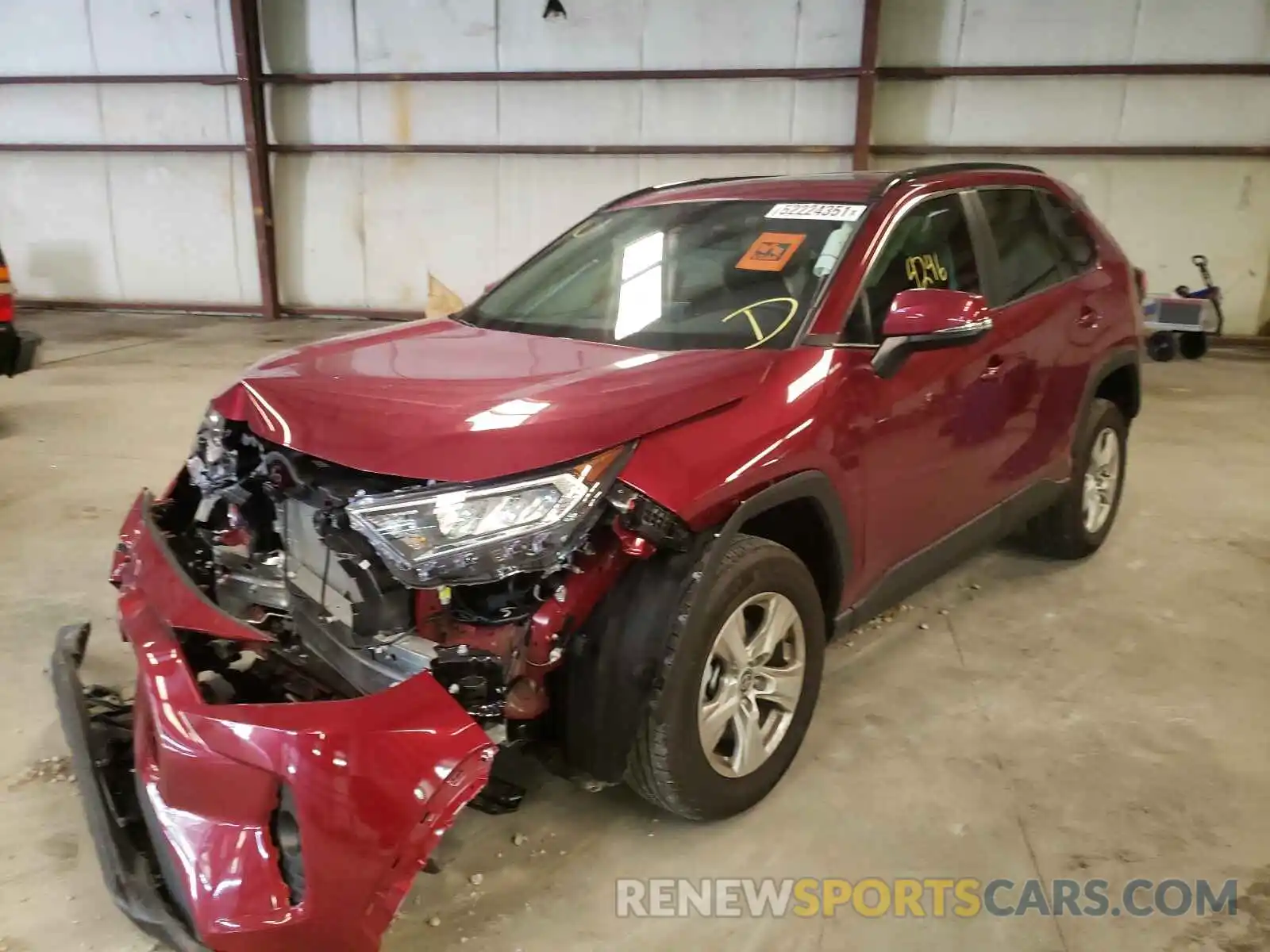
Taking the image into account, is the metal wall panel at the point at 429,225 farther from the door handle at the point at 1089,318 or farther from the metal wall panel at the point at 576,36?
the door handle at the point at 1089,318

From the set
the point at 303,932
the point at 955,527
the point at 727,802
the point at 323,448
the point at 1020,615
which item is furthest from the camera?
the point at 1020,615

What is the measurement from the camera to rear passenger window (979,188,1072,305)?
3203 millimetres

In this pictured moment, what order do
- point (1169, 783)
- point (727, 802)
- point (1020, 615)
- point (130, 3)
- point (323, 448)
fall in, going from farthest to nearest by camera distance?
point (130, 3)
point (1020, 615)
point (1169, 783)
point (727, 802)
point (323, 448)

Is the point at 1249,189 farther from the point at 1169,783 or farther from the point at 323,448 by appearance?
the point at 323,448

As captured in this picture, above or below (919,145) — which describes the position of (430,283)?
below

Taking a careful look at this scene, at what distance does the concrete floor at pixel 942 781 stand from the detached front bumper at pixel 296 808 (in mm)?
400

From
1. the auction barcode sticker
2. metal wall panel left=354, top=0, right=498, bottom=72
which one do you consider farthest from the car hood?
metal wall panel left=354, top=0, right=498, bottom=72

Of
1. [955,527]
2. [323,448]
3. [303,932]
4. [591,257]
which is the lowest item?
[303,932]

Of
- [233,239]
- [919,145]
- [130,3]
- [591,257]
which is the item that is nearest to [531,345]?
[591,257]

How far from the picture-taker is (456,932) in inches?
81.0

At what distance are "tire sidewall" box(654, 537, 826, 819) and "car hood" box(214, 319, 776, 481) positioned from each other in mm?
385

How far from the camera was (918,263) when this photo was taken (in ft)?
9.29

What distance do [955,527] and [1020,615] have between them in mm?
742
